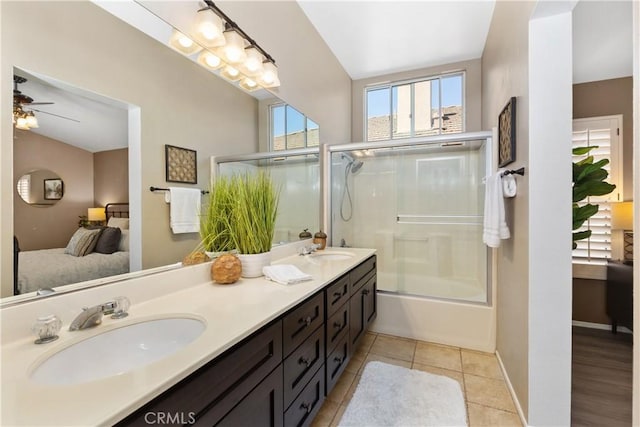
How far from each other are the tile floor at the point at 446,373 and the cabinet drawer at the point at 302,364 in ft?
1.56

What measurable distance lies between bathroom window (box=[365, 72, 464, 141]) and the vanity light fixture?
209 centimetres

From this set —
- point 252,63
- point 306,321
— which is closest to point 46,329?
point 306,321

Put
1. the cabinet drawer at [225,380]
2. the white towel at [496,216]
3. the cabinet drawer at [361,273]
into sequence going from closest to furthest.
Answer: the cabinet drawer at [225,380], the white towel at [496,216], the cabinet drawer at [361,273]

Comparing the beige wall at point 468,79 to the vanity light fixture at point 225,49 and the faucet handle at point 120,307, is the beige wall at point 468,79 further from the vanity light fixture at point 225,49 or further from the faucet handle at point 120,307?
the faucet handle at point 120,307

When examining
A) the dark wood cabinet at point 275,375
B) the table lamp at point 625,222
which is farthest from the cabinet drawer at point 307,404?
the table lamp at point 625,222

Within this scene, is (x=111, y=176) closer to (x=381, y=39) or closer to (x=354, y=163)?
(x=354, y=163)

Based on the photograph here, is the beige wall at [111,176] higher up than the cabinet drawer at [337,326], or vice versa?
the beige wall at [111,176]

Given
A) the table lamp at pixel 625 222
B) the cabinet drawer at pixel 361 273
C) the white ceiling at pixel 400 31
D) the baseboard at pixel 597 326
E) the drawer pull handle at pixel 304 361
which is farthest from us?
the baseboard at pixel 597 326

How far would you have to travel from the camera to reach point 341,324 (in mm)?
1731

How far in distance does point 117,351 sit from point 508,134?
7.67 feet

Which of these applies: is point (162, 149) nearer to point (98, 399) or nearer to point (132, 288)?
point (132, 288)

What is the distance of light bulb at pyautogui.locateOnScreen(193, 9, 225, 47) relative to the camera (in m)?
1.39

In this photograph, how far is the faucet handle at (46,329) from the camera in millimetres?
795

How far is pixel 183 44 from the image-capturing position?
1316 millimetres
